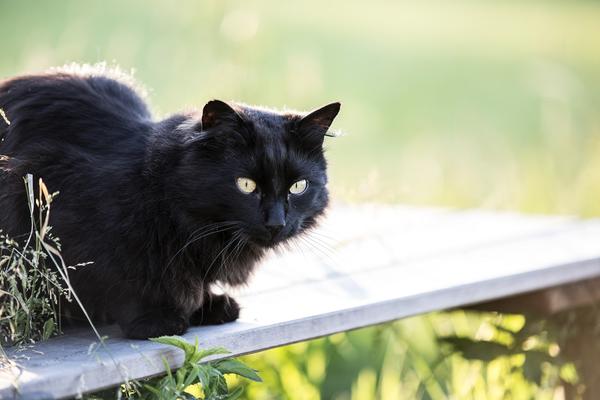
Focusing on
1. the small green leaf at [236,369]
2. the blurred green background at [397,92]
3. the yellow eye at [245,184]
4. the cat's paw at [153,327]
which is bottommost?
the blurred green background at [397,92]

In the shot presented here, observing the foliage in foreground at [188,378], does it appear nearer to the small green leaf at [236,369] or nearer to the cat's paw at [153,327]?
the small green leaf at [236,369]

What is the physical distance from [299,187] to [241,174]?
0.16 m

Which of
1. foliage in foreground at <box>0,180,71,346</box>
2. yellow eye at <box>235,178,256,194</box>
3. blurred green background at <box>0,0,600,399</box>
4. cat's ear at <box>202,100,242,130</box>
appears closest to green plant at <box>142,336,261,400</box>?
foliage in foreground at <box>0,180,71,346</box>

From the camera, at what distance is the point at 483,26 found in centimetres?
956

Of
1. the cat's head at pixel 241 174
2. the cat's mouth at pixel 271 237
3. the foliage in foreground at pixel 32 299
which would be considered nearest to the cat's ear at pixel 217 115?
the cat's head at pixel 241 174

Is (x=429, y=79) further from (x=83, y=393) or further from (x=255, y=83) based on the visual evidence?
(x=83, y=393)

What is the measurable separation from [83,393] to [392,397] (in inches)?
57.4

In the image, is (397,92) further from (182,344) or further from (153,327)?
(182,344)

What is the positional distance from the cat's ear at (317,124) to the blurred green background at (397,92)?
0.92m

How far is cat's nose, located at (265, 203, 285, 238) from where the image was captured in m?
2.02

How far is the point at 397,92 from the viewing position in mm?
7602

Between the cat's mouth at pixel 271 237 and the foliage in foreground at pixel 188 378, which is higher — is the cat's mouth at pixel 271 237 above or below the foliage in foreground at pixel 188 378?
above

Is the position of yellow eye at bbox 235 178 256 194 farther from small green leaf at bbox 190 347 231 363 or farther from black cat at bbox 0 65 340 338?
small green leaf at bbox 190 347 231 363

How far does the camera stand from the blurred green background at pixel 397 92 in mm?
2930
